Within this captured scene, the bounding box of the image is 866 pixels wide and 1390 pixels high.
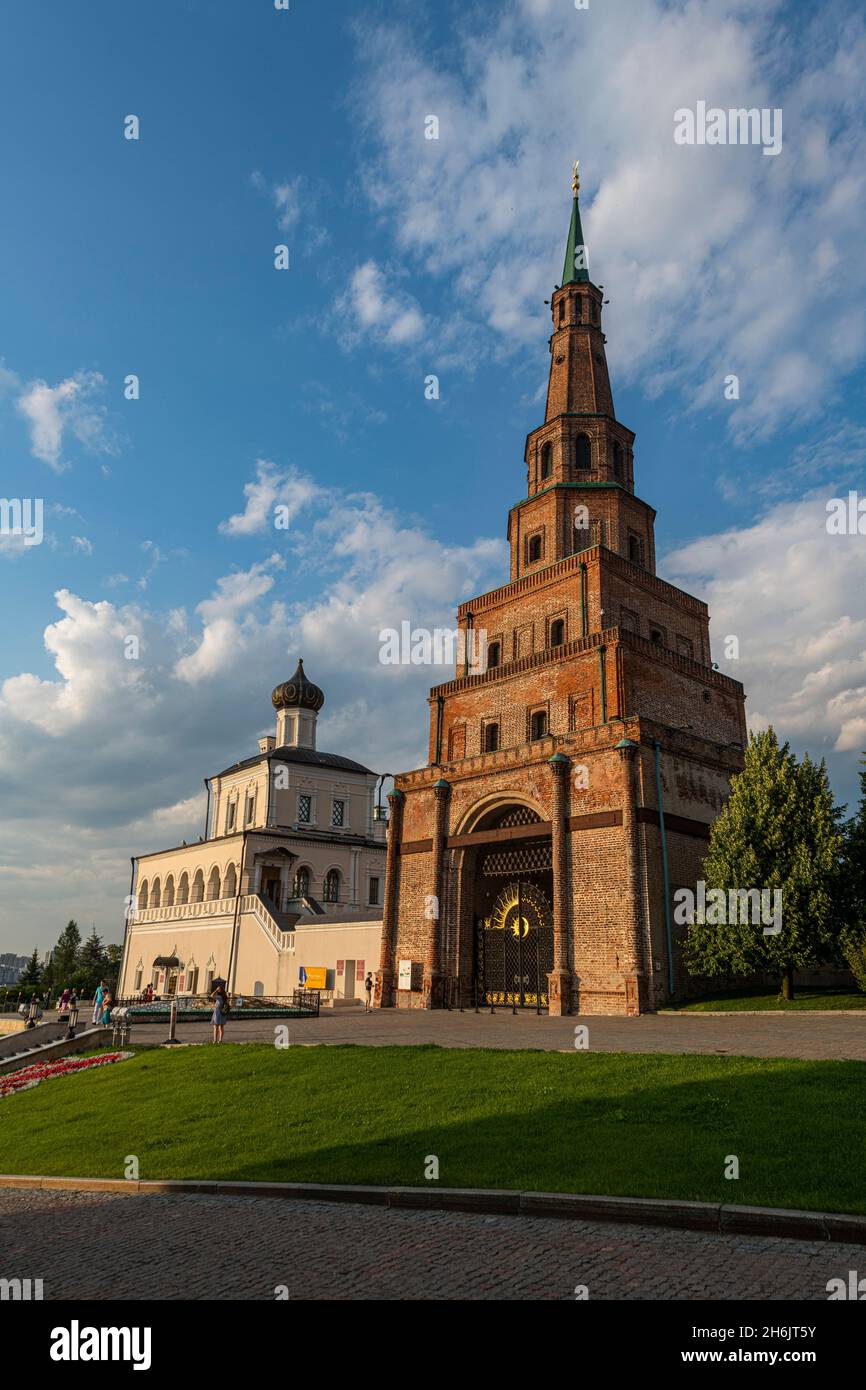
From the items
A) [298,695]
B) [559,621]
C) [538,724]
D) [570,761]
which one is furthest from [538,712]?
[298,695]

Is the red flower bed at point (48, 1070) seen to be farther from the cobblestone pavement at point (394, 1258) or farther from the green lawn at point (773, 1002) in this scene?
the green lawn at point (773, 1002)

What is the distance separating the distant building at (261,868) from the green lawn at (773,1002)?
22.1m

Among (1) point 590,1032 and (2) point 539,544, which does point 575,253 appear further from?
(1) point 590,1032

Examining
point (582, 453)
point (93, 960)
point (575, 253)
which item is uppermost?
point (575, 253)

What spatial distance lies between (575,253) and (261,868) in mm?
36930

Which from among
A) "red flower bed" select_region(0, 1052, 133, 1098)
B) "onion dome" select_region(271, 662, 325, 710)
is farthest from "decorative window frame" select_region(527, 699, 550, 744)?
"onion dome" select_region(271, 662, 325, 710)

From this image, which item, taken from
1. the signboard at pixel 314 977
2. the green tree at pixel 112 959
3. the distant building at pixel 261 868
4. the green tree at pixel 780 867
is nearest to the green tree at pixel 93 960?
the green tree at pixel 112 959

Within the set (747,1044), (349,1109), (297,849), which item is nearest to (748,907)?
(747,1044)

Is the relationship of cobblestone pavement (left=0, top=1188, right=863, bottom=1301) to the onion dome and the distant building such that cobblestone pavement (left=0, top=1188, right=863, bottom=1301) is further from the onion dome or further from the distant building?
the onion dome

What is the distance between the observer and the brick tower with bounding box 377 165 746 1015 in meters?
28.0

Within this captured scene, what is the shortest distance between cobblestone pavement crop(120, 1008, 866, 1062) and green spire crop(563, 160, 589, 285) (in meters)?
31.4

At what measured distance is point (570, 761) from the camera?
99.4 ft
